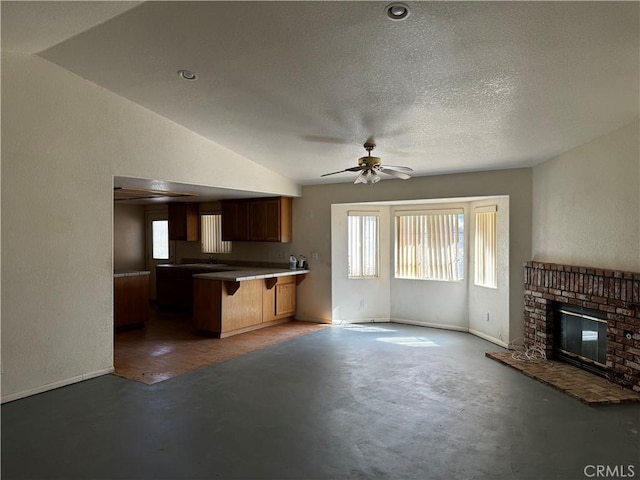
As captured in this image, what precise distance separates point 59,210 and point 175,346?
2282 mm

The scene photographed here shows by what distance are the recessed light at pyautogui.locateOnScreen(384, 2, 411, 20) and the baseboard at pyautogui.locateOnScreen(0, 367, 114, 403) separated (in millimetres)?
4123

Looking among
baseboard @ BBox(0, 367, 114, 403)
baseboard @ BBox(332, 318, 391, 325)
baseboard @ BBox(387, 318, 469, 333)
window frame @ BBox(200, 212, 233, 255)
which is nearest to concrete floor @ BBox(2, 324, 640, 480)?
baseboard @ BBox(0, 367, 114, 403)

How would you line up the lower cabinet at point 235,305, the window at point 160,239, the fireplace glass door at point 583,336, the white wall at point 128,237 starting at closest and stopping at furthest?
1. the fireplace glass door at point 583,336
2. the lower cabinet at point 235,305
3. the white wall at point 128,237
4. the window at point 160,239

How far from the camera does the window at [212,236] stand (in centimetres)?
821

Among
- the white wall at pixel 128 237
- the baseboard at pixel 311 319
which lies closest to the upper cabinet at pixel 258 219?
the baseboard at pixel 311 319

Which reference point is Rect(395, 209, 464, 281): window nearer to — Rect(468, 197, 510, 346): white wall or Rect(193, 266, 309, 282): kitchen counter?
Rect(468, 197, 510, 346): white wall

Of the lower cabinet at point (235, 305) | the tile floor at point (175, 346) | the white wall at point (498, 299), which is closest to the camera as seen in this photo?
the tile floor at point (175, 346)

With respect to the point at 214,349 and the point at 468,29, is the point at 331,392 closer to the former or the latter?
the point at 214,349

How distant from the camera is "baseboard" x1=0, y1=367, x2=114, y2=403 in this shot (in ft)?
11.9

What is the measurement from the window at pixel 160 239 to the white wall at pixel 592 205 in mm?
6995

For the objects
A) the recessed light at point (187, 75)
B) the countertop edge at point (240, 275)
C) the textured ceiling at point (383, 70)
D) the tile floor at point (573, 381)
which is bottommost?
the tile floor at point (573, 381)

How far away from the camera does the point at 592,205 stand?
169 inches

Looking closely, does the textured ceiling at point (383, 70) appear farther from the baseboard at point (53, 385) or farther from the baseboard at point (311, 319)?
the baseboard at point (311, 319)

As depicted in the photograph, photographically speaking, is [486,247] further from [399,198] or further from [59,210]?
[59,210]
